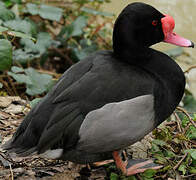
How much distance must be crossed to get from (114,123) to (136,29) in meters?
0.52

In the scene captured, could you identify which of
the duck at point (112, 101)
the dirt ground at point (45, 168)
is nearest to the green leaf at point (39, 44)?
the dirt ground at point (45, 168)

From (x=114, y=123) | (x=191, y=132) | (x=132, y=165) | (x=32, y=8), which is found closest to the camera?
(x=114, y=123)

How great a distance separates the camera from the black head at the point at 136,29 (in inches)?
83.0

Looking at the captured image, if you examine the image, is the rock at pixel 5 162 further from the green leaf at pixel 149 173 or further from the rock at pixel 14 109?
the green leaf at pixel 149 173

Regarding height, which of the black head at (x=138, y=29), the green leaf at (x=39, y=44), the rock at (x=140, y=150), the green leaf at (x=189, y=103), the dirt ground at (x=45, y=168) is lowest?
the green leaf at (x=189, y=103)

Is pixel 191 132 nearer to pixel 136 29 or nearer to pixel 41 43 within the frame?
pixel 136 29

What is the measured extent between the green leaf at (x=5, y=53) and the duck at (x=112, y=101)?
495 mm

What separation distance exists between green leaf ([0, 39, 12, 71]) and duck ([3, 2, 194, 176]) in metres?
0.49

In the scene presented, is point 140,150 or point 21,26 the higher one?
point 21,26

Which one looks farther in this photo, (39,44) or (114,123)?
(39,44)

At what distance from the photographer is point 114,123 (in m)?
1.95

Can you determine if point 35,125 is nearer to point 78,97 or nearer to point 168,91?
point 78,97

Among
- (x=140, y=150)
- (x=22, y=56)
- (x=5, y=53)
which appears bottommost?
(x=140, y=150)

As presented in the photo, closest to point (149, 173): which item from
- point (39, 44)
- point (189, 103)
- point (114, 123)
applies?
point (114, 123)
